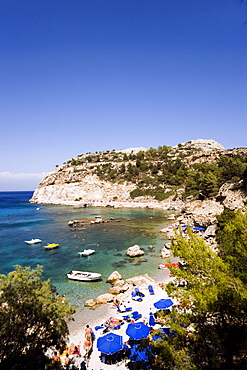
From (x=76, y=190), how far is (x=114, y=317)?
97.3 metres

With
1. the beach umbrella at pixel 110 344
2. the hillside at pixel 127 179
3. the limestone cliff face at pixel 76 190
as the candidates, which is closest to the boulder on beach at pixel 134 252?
the beach umbrella at pixel 110 344

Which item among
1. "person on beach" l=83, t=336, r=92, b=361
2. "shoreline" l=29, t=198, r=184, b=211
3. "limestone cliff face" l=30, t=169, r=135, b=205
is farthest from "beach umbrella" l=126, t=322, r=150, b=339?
"limestone cliff face" l=30, t=169, r=135, b=205

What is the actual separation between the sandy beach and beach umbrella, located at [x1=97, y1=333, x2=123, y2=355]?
0.88 metres

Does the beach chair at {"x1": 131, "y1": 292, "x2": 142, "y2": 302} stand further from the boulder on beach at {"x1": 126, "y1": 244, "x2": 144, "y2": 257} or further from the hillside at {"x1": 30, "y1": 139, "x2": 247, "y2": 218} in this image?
the hillside at {"x1": 30, "y1": 139, "x2": 247, "y2": 218}

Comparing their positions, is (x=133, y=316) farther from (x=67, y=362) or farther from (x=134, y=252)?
(x=134, y=252)

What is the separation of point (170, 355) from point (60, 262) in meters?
23.5

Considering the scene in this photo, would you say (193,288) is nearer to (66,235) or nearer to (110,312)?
(110,312)

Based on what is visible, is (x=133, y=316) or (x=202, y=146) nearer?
(x=133, y=316)

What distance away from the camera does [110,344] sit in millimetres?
11328

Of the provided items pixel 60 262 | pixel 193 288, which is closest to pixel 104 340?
pixel 193 288

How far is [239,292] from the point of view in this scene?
23.2 feet

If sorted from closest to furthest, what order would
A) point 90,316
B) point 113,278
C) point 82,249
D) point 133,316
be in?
point 133,316
point 90,316
point 113,278
point 82,249

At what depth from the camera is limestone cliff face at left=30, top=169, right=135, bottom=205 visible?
4078 inches

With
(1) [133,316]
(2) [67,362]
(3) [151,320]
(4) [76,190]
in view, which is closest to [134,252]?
(1) [133,316]
